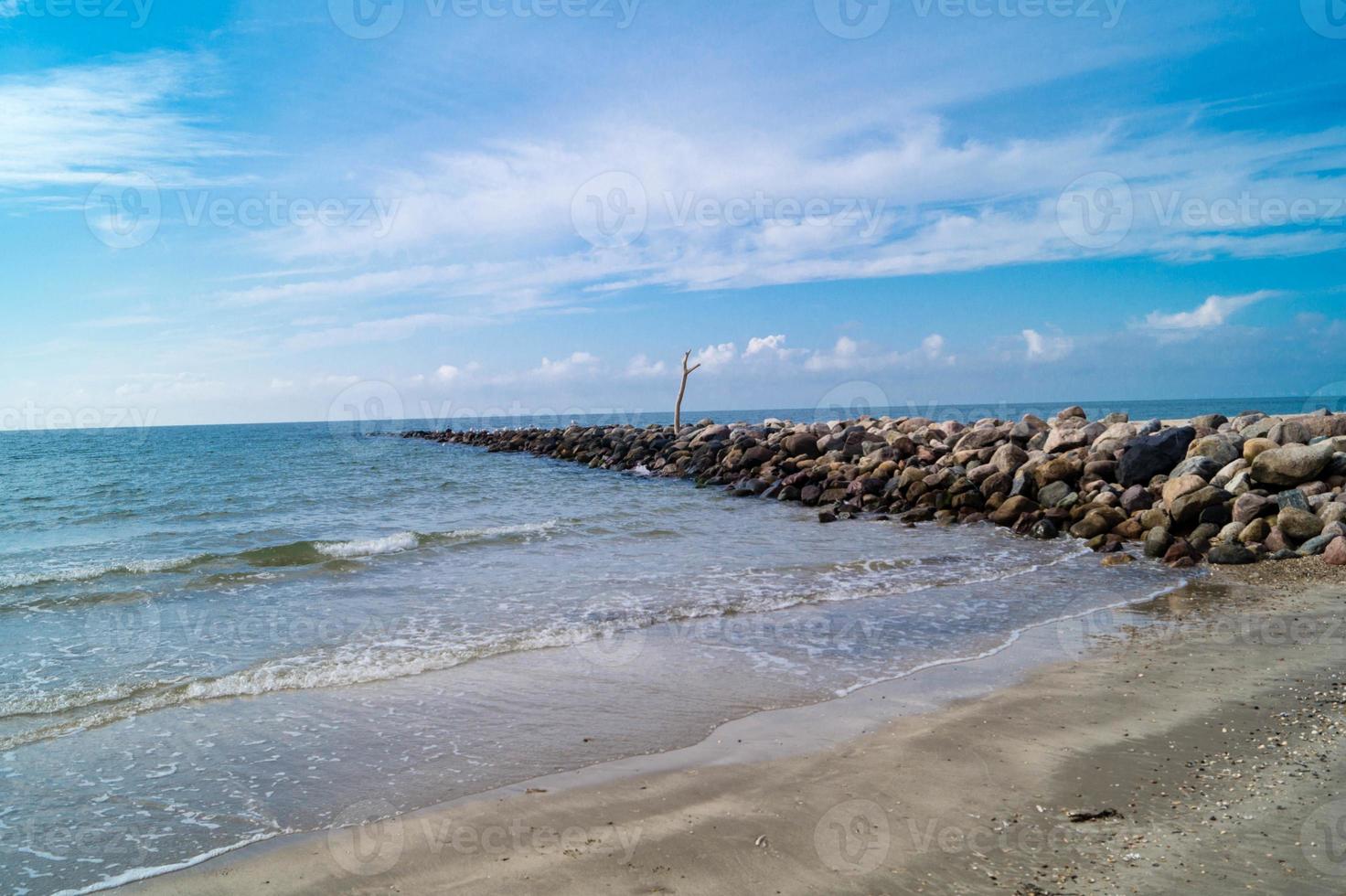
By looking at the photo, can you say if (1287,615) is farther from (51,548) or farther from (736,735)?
(51,548)

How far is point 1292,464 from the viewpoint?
12.7 meters

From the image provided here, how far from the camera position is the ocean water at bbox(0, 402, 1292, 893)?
500cm

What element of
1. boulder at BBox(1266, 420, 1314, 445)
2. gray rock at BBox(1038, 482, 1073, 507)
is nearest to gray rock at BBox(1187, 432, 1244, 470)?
boulder at BBox(1266, 420, 1314, 445)

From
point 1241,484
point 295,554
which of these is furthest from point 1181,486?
point 295,554

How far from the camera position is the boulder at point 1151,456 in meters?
14.9

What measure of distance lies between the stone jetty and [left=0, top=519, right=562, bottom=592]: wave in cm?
748

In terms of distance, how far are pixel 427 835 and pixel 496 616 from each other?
537cm

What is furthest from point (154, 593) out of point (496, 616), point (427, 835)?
point (427, 835)

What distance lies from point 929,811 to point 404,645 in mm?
5903

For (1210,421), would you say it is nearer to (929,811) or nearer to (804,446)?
(804,446)

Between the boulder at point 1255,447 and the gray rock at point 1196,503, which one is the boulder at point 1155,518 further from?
the boulder at point 1255,447

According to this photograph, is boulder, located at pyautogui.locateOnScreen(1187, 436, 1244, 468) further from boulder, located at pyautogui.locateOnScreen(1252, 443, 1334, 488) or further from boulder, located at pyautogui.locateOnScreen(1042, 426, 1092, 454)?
boulder, located at pyautogui.locateOnScreen(1042, 426, 1092, 454)

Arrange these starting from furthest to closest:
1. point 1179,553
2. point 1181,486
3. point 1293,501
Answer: point 1181,486, point 1293,501, point 1179,553

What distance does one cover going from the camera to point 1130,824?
4.02m
